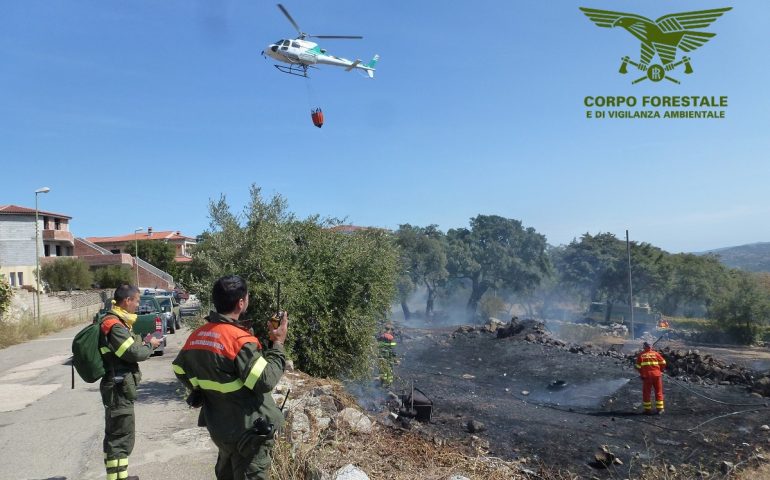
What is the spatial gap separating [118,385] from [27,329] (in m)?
17.9

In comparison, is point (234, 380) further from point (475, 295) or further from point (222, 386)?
point (475, 295)

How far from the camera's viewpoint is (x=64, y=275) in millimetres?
37438

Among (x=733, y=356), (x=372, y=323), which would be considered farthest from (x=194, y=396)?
(x=733, y=356)

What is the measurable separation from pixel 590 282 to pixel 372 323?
4261 cm

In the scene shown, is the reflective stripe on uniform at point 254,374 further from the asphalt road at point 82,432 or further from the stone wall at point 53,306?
the stone wall at point 53,306

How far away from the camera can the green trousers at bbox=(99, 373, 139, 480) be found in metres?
4.19

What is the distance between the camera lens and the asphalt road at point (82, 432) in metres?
5.01

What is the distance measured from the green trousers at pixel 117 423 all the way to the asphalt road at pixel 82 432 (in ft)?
2.06

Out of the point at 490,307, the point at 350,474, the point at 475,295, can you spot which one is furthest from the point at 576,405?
the point at 475,295

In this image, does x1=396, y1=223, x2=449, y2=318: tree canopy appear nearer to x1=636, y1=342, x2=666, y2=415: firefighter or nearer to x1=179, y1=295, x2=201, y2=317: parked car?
x1=179, y1=295, x2=201, y2=317: parked car

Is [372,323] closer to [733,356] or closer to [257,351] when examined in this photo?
[257,351]

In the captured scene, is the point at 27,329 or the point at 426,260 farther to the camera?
the point at 426,260

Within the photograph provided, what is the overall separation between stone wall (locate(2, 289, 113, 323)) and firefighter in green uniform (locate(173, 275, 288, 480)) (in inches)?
766

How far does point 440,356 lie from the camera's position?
71.5ft
